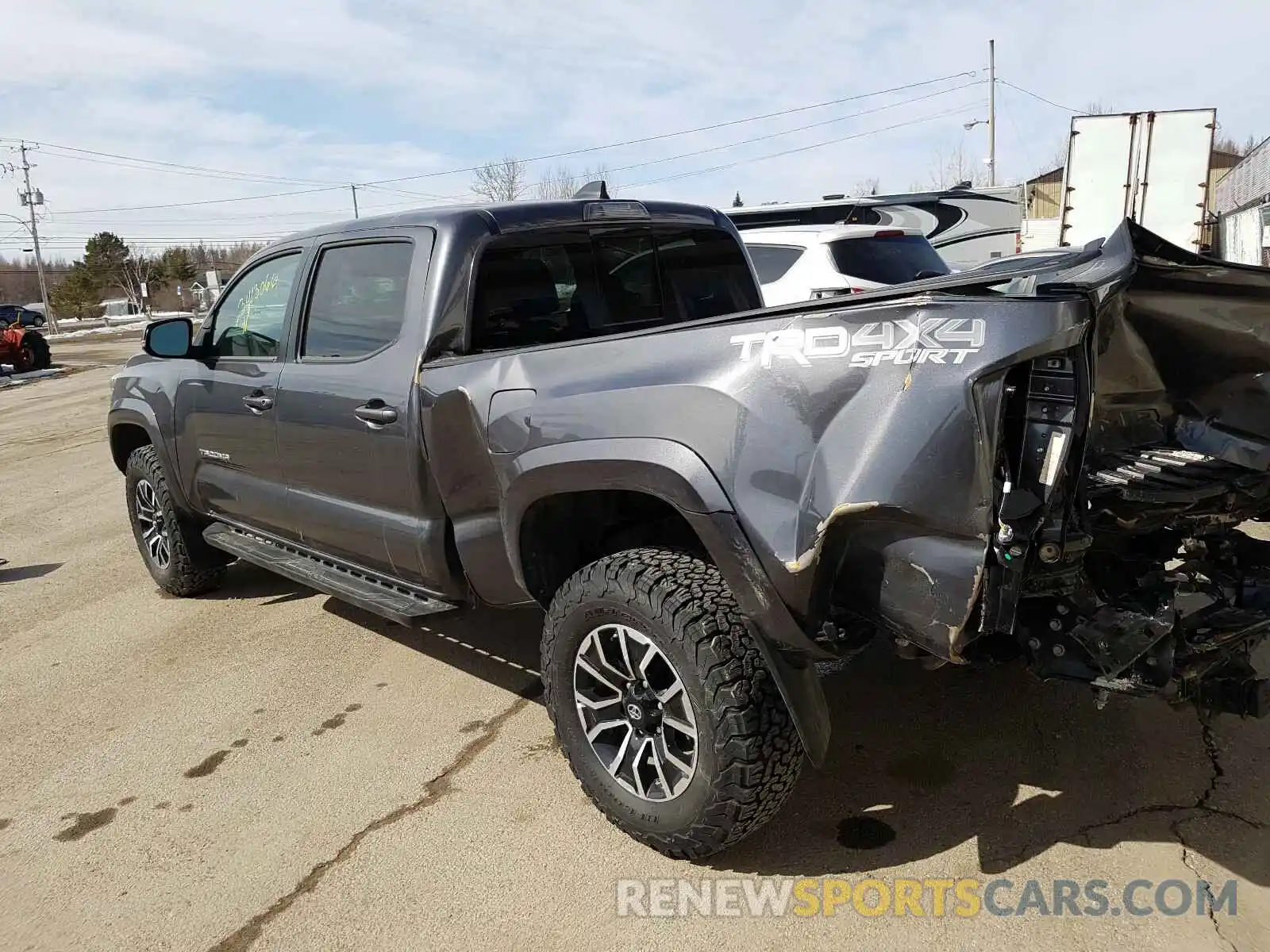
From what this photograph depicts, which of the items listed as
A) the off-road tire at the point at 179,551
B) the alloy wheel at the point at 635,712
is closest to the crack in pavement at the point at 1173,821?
the alloy wheel at the point at 635,712

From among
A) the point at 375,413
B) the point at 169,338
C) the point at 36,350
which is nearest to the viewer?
the point at 375,413

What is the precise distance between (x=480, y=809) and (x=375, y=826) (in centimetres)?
35

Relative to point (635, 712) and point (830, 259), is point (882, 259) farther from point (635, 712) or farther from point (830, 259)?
point (635, 712)

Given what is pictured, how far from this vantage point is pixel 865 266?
27.8ft

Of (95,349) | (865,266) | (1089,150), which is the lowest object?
(95,349)

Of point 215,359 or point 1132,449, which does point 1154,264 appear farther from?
point 215,359

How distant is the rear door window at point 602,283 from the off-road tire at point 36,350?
2456 centimetres

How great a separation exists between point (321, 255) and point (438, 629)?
191cm

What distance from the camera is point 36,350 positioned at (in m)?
23.8

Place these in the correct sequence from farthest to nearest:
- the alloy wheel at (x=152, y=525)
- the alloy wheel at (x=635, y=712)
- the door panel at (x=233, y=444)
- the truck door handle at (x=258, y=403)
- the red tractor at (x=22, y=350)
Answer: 1. the red tractor at (x=22, y=350)
2. the alloy wheel at (x=152, y=525)
3. the door panel at (x=233, y=444)
4. the truck door handle at (x=258, y=403)
5. the alloy wheel at (x=635, y=712)

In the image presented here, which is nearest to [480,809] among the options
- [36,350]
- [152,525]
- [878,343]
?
[878,343]

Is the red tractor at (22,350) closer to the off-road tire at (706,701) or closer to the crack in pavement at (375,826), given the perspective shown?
the crack in pavement at (375,826)

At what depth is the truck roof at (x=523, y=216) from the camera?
3576 mm

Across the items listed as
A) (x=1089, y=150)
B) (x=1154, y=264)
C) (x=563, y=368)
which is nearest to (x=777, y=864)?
(x=563, y=368)
